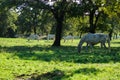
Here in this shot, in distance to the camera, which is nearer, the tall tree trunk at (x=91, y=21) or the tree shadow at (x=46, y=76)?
the tree shadow at (x=46, y=76)

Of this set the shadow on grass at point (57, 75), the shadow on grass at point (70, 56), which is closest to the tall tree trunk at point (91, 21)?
the shadow on grass at point (70, 56)

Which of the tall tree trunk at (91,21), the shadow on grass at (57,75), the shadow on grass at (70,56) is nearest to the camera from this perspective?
the shadow on grass at (57,75)

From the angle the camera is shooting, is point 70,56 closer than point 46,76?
No

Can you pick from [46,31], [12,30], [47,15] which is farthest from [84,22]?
[46,31]

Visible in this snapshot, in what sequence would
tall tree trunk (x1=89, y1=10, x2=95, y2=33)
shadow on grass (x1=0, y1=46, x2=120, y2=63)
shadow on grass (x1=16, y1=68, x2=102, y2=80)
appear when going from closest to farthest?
shadow on grass (x1=16, y1=68, x2=102, y2=80)
shadow on grass (x1=0, y1=46, x2=120, y2=63)
tall tree trunk (x1=89, y1=10, x2=95, y2=33)

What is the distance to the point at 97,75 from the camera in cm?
1677

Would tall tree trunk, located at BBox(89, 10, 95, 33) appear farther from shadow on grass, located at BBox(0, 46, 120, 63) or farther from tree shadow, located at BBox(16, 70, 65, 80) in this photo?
tree shadow, located at BBox(16, 70, 65, 80)

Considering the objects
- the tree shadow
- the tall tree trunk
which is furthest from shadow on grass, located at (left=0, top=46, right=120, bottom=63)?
the tall tree trunk

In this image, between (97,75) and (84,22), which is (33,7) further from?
(97,75)

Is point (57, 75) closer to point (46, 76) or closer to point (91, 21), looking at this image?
point (46, 76)

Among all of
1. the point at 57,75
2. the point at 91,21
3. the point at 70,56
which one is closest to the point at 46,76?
the point at 57,75

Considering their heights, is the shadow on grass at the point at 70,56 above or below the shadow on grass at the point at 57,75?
below

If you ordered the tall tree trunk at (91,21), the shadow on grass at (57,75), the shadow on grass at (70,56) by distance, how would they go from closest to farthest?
the shadow on grass at (57,75), the shadow on grass at (70,56), the tall tree trunk at (91,21)

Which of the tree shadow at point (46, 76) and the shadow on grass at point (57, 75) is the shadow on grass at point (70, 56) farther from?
the tree shadow at point (46, 76)
